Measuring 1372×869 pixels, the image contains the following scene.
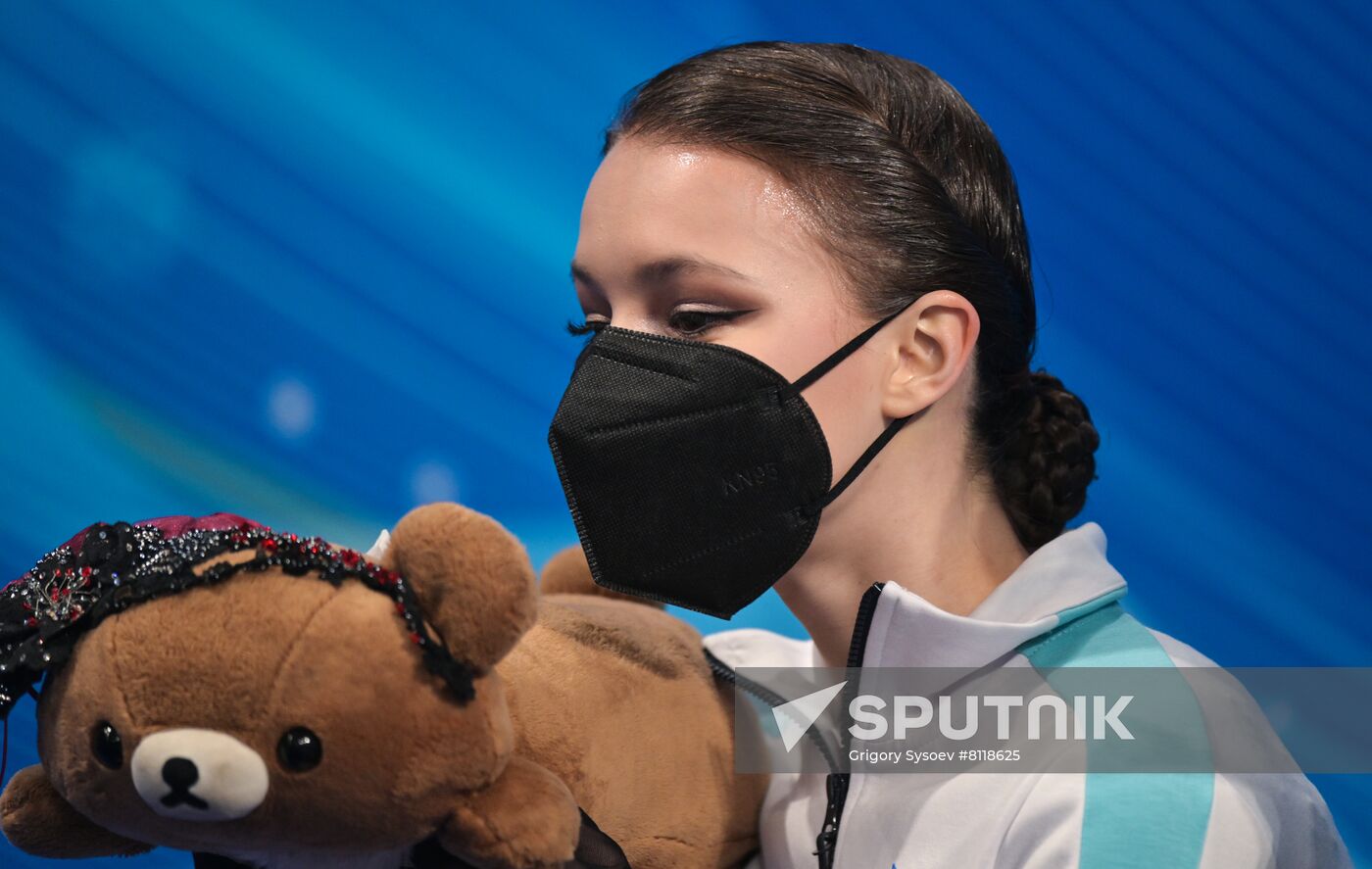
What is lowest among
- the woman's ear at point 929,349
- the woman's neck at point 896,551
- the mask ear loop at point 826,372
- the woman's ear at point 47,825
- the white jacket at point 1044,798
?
the woman's ear at point 47,825

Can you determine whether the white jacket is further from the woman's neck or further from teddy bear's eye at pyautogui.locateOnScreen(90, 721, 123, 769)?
teddy bear's eye at pyautogui.locateOnScreen(90, 721, 123, 769)

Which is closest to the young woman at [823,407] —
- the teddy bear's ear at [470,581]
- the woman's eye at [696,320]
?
the woman's eye at [696,320]

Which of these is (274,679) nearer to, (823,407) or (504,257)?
(823,407)

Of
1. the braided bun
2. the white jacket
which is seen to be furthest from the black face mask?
the braided bun

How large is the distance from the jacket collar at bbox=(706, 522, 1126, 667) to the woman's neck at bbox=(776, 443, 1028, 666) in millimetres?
42

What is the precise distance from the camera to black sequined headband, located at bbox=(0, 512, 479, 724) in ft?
2.86

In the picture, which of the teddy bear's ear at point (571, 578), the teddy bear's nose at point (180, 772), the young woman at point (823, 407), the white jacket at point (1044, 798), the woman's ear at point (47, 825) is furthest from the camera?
the teddy bear's ear at point (571, 578)

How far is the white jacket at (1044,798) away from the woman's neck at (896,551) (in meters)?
0.07

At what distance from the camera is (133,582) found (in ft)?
2.88

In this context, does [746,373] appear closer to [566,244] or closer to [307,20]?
[566,244]

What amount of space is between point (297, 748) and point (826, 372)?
0.67 metres

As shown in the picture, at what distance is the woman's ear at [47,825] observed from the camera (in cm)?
95

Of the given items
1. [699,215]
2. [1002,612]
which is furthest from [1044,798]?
[699,215]

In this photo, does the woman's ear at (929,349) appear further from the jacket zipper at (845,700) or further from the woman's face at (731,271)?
the jacket zipper at (845,700)
